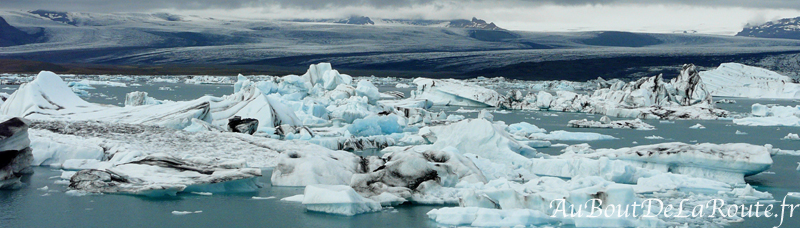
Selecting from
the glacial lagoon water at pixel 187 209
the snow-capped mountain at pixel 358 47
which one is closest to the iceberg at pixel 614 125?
the glacial lagoon water at pixel 187 209

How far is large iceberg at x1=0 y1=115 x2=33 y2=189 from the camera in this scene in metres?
4.83

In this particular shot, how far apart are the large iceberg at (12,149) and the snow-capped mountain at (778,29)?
10022 cm

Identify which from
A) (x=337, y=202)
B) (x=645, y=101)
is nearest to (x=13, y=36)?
(x=645, y=101)

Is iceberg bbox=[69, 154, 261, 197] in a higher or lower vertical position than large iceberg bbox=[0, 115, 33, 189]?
lower

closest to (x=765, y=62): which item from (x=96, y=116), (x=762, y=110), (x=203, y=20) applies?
(x=762, y=110)

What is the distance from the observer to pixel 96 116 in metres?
8.38

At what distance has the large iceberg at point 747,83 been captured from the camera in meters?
21.3

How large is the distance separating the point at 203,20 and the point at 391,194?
271ft

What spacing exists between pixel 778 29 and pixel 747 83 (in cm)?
8683

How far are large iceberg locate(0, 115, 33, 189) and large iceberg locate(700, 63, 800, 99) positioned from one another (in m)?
20.2

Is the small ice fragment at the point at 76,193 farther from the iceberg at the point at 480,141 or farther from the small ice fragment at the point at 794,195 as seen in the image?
the small ice fragment at the point at 794,195

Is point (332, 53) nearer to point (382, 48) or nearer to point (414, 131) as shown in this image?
point (382, 48)

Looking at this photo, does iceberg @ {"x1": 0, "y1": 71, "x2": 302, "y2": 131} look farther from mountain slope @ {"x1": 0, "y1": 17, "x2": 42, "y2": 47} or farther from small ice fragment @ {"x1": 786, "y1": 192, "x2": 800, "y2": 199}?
mountain slope @ {"x1": 0, "y1": 17, "x2": 42, "y2": 47}

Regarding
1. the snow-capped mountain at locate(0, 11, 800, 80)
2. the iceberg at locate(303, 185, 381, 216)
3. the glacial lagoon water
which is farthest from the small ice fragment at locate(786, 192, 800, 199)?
the snow-capped mountain at locate(0, 11, 800, 80)
